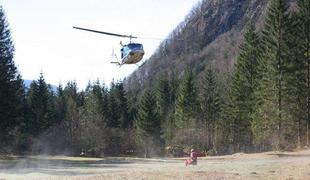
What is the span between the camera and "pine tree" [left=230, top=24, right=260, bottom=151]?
62.8 meters

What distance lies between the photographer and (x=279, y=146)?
4972cm

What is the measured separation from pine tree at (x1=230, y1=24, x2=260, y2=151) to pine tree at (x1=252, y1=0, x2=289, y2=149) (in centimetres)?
777

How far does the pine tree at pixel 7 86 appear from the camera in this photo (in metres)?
48.1

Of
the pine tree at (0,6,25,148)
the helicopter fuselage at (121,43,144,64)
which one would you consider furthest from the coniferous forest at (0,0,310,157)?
the helicopter fuselage at (121,43,144,64)

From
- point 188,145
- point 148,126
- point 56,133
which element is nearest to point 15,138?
point 56,133

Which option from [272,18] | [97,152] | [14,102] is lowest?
[97,152]

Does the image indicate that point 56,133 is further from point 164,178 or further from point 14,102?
point 164,178

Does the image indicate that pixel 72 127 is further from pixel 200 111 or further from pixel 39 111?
pixel 200 111

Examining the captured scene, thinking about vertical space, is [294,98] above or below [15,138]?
above

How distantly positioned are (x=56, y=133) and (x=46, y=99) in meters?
5.49

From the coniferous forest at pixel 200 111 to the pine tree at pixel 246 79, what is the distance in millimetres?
119

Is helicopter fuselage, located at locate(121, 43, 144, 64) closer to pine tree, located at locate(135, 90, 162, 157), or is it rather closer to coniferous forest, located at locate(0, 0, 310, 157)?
coniferous forest, located at locate(0, 0, 310, 157)

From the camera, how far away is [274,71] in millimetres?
51438

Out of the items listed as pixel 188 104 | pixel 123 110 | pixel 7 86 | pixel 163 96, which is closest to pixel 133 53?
pixel 7 86
